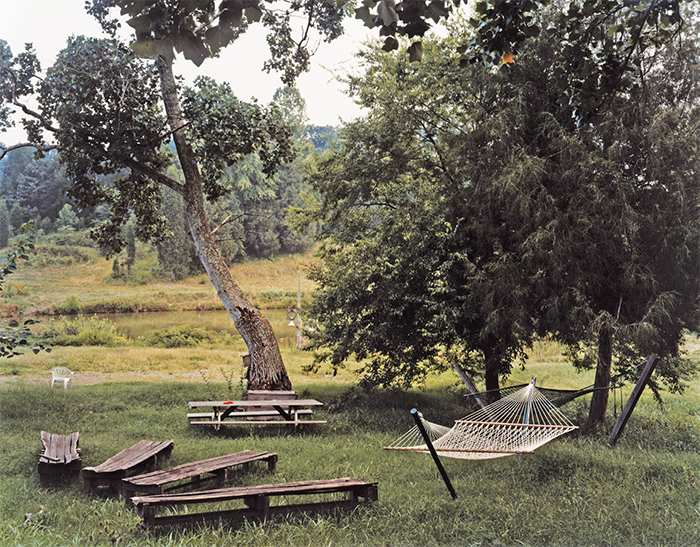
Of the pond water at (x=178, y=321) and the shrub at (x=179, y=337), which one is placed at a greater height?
the pond water at (x=178, y=321)

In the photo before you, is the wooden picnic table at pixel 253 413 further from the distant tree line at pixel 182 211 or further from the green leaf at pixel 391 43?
the green leaf at pixel 391 43

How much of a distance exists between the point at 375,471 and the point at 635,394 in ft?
7.67

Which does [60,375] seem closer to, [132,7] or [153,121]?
[153,121]

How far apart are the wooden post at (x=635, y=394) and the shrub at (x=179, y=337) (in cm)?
1126

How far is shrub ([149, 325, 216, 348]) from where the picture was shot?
45.2ft

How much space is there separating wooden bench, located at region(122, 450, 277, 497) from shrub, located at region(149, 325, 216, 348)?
1015cm

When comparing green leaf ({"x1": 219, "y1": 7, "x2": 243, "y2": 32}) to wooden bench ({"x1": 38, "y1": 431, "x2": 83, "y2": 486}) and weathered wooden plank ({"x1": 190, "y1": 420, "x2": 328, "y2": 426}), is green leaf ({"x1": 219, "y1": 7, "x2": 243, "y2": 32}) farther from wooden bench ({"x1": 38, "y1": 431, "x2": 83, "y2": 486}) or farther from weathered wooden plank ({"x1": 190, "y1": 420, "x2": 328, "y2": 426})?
weathered wooden plank ({"x1": 190, "y1": 420, "x2": 328, "y2": 426})

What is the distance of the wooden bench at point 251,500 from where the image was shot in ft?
9.59

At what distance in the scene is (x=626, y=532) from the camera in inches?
124

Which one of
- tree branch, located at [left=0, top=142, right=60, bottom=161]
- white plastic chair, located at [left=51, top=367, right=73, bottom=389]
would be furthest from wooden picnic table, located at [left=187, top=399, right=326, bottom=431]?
tree branch, located at [left=0, top=142, right=60, bottom=161]

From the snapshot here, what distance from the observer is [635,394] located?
14.8 feet

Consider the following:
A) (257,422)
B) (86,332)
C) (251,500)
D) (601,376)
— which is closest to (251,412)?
(257,422)

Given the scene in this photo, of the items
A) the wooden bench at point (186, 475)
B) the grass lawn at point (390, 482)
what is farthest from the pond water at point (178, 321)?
the wooden bench at point (186, 475)

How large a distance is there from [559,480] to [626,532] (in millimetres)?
845
